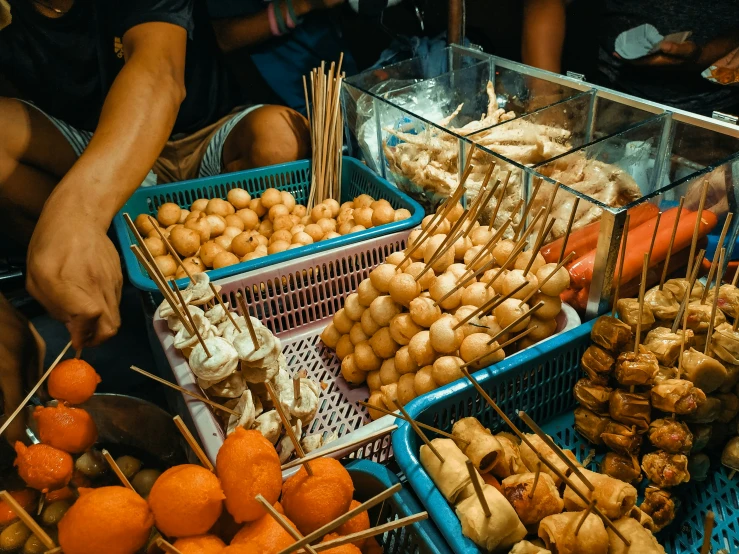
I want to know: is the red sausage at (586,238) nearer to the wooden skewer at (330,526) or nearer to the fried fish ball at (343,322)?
the fried fish ball at (343,322)

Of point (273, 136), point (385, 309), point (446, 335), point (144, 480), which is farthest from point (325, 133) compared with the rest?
point (144, 480)

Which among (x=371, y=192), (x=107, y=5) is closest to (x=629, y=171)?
(x=371, y=192)

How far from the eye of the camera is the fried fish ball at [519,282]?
1.31m

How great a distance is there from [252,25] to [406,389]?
2130mm

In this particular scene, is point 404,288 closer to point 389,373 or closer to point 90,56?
point 389,373

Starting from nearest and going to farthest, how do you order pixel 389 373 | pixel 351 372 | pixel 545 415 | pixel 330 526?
pixel 330 526 < pixel 545 415 < pixel 389 373 < pixel 351 372

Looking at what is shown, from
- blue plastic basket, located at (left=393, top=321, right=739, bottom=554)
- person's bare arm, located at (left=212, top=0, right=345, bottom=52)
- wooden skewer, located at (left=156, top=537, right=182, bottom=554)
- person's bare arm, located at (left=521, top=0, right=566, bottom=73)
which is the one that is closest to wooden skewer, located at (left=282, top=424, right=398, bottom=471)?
blue plastic basket, located at (left=393, top=321, right=739, bottom=554)

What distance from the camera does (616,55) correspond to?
9.29ft

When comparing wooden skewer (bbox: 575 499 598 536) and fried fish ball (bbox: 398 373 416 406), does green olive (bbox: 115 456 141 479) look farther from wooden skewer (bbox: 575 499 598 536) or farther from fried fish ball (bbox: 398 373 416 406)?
wooden skewer (bbox: 575 499 598 536)

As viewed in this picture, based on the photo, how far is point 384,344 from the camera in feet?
4.91

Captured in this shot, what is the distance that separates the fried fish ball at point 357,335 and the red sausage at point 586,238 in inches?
23.2

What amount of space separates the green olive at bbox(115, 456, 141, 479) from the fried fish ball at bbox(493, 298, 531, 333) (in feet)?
3.38

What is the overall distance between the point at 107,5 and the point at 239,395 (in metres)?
1.95

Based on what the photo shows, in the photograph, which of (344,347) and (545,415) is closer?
(545,415)
